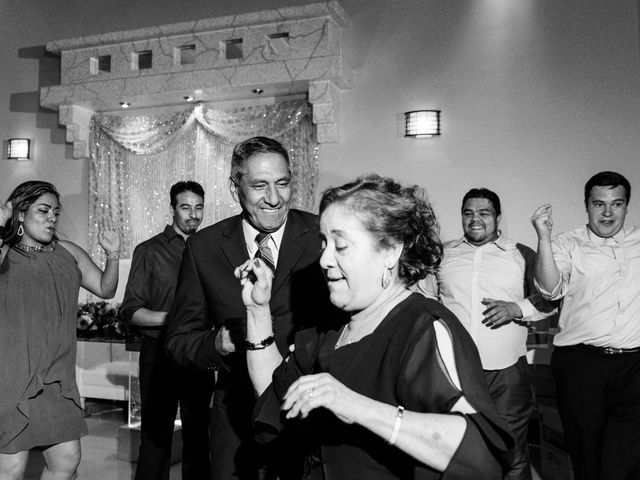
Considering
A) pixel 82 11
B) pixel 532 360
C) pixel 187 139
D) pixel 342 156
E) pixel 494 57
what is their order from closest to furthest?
pixel 532 360, pixel 494 57, pixel 342 156, pixel 187 139, pixel 82 11

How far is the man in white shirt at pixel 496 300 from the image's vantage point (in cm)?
366

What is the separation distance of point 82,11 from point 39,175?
1.95 m

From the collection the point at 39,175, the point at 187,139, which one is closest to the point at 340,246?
the point at 187,139

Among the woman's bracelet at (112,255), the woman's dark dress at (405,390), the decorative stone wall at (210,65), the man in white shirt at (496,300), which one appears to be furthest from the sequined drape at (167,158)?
the woman's dark dress at (405,390)

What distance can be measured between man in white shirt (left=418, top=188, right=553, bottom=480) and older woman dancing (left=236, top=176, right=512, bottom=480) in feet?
7.28

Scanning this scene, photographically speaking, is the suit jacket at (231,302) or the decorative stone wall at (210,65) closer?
the suit jacket at (231,302)

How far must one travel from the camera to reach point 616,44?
19.0 ft

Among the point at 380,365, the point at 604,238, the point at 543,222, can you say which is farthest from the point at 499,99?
the point at 380,365

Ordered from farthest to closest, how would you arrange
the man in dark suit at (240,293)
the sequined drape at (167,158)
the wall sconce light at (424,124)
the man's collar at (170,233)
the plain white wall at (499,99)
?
the sequined drape at (167,158), the wall sconce light at (424,124), the plain white wall at (499,99), the man's collar at (170,233), the man in dark suit at (240,293)

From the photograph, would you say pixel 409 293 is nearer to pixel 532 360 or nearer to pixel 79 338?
pixel 532 360

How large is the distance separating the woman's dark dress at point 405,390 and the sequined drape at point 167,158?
512cm

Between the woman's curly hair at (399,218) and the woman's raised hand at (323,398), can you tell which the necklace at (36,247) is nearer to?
the woman's curly hair at (399,218)

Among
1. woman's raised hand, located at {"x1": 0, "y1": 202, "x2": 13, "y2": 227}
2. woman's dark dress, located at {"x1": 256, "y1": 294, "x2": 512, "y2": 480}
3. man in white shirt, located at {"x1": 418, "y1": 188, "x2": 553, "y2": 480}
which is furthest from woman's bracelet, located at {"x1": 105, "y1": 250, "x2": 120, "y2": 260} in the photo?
woman's dark dress, located at {"x1": 256, "y1": 294, "x2": 512, "y2": 480}

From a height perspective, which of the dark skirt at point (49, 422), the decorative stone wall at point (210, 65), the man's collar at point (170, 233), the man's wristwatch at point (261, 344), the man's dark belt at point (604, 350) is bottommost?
the dark skirt at point (49, 422)
